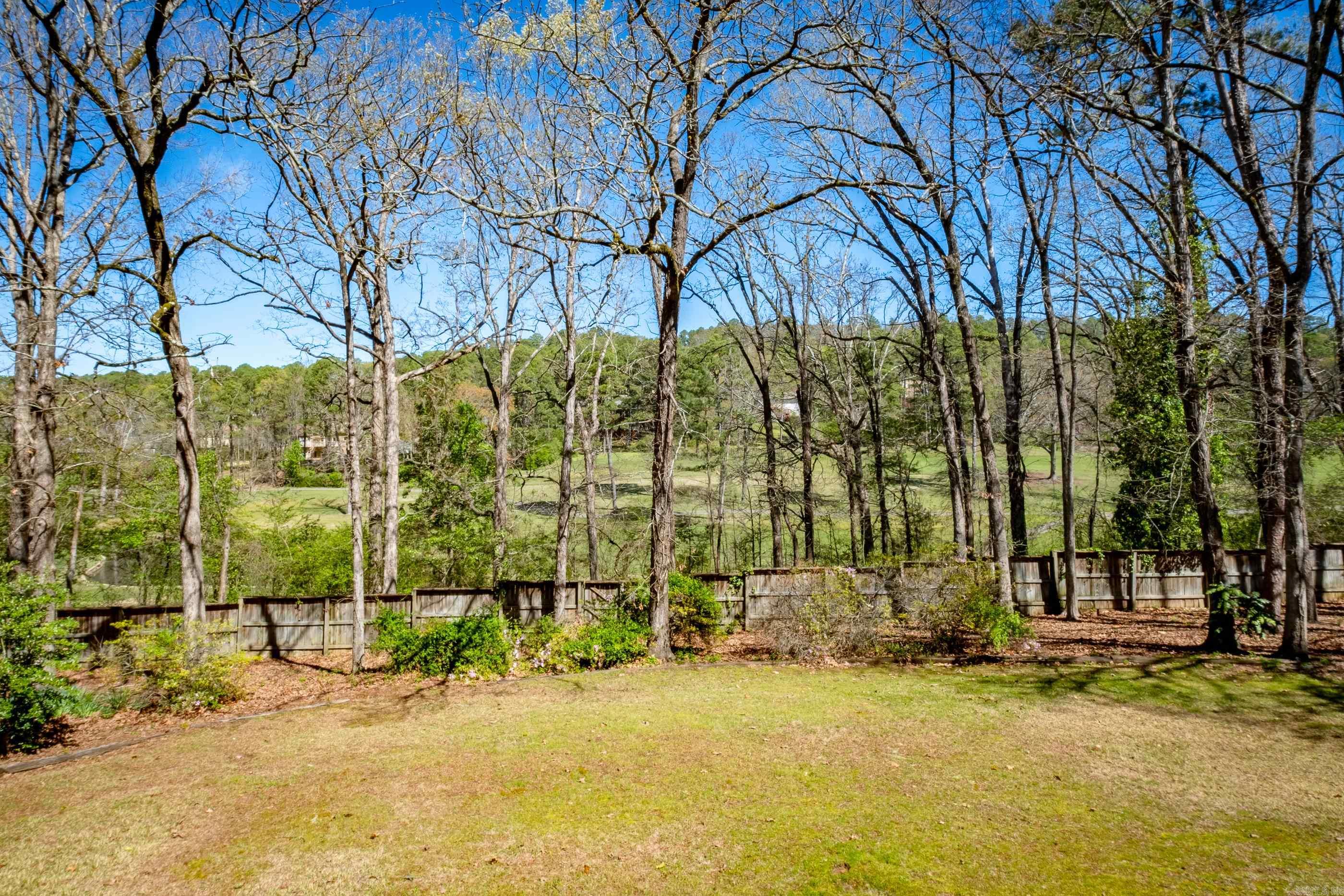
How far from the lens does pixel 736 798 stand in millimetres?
5355

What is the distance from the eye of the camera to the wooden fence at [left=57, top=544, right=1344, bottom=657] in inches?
498

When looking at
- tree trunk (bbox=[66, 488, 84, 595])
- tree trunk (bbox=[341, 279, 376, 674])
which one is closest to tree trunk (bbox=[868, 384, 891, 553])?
tree trunk (bbox=[341, 279, 376, 674])

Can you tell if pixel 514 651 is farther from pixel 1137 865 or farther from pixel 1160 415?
pixel 1160 415

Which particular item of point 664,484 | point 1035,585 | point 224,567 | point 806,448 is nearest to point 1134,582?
point 1035,585

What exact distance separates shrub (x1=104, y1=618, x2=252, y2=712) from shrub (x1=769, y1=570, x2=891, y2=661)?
806 centimetres

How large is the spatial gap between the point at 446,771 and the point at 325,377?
30.8 m

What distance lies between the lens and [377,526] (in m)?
16.5

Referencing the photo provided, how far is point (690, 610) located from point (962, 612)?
14.7 ft

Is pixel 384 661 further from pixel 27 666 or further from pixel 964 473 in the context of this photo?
pixel 964 473

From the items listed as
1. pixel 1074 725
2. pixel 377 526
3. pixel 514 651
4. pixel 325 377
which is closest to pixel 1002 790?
pixel 1074 725

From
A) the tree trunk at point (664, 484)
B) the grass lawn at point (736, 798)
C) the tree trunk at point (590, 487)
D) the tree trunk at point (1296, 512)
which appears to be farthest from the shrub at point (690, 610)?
the tree trunk at point (1296, 512)

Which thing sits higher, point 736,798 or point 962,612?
point 962,612

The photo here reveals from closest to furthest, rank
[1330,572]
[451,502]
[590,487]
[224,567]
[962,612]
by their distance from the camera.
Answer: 1. [962,612]
2. [1330,572]
3. [590,487]
4. [451,502]
5. [224,567]

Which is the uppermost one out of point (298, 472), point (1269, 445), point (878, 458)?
point (298, 472)
